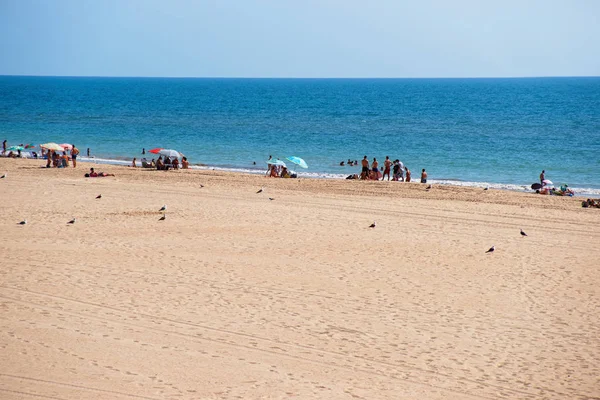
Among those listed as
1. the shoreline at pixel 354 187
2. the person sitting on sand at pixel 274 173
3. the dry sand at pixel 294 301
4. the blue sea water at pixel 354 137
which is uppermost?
the blue sea water at pixel 354 137

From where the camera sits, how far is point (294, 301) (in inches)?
500

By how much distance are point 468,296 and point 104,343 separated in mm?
7229

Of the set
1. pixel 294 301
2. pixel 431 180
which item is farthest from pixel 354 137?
pixel 294 301

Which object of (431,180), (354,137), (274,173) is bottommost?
(274,173)

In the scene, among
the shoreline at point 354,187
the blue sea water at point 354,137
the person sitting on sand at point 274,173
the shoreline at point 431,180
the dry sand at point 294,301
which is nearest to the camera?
the dry sand at point 294,301

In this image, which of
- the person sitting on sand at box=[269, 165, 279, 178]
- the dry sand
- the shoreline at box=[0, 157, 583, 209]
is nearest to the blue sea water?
the person sitting on sand at box=[269, 165, 279, 178]

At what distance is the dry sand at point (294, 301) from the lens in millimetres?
9406

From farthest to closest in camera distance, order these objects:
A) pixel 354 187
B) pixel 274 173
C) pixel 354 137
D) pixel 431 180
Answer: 1. pixel 354 137
2. pixel 431 180
3. pixel 274 173
4. pixel 354 187

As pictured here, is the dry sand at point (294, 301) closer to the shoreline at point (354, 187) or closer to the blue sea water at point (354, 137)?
the shoreline at point (354, 187)

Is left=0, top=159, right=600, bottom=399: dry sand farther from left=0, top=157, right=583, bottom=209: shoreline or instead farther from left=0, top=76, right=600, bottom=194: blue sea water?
left=0, top=76, right=600, bottom=194: blue sea water

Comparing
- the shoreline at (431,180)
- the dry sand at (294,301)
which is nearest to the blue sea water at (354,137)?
the shoreline at (431,180)

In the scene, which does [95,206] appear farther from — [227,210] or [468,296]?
[468,296]

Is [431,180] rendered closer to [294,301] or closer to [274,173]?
[274,173]

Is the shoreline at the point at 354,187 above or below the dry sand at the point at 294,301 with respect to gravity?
above
